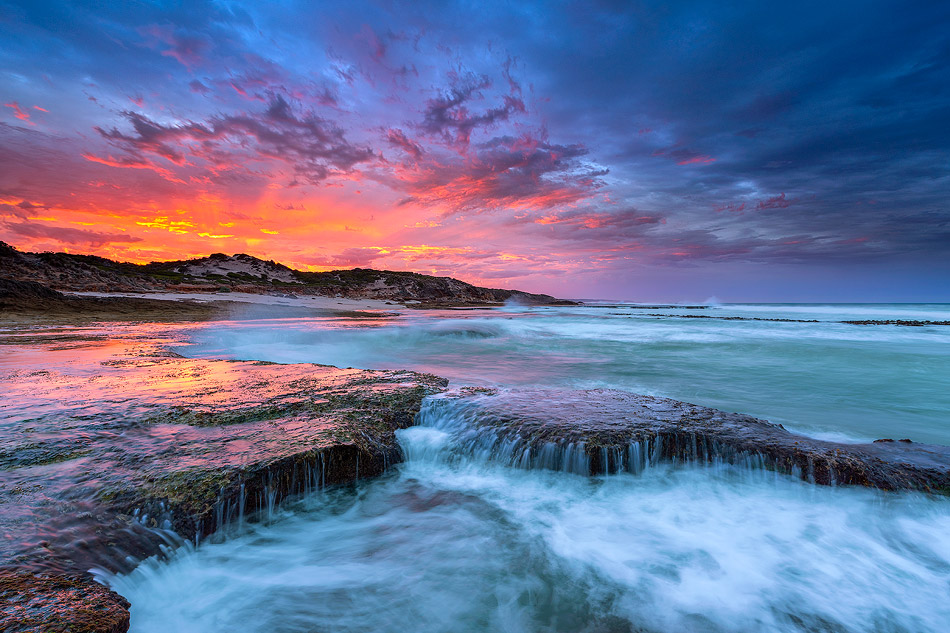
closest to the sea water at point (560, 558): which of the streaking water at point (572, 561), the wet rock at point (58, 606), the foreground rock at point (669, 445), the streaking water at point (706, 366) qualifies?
the streaking water at point (572, 561)

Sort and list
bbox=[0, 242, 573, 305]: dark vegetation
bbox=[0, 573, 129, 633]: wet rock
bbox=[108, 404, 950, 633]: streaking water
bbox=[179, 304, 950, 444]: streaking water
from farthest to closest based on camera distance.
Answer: bbox=[0, 242, 573, 305]: dark vegetation, bbox=[179, 304, 950, 444]: streaking water, bbox=[108, 404, 950, 633]: streaking water, bbox=[0, 573, 129, 633]: wet rock

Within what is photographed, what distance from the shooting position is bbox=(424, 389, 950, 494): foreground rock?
139 inches

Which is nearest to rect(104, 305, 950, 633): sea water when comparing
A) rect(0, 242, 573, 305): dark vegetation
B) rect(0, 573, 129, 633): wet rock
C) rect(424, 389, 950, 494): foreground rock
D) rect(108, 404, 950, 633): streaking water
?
rect(108, 404, 950, 633): streaking water

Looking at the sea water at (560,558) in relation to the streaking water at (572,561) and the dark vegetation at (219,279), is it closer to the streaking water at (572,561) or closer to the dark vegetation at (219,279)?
the streaking water at (572,561)

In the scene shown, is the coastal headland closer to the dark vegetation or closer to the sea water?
the sea water

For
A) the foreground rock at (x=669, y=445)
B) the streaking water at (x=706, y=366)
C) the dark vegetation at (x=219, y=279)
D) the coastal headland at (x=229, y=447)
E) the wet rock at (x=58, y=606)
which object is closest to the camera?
the wet rock at (x=58, y=606)

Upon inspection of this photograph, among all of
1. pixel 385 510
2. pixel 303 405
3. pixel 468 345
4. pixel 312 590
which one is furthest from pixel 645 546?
pixel 468 345

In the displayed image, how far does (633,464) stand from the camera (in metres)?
3.80

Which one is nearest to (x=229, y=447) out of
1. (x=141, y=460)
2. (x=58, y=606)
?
(x=141, y=460)

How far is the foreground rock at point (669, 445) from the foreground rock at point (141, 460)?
1.19 meters

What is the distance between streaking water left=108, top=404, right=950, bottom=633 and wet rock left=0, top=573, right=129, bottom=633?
365 mm

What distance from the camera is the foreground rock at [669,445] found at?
3.52 meters

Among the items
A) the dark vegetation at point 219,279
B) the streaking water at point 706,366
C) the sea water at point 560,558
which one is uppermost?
the dark vegetation at point 219,279

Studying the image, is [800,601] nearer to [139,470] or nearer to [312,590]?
[312,590]
